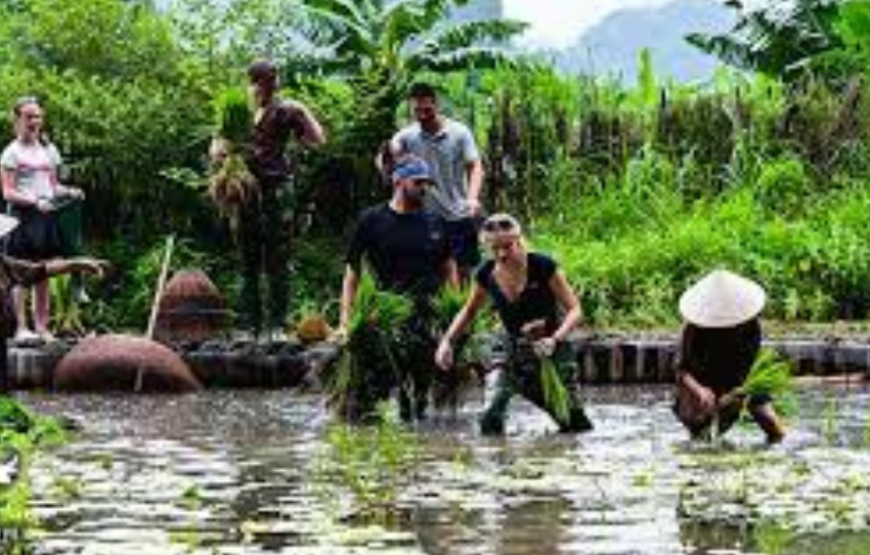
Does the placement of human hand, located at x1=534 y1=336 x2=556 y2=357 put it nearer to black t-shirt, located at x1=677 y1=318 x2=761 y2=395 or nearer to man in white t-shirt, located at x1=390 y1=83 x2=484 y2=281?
black t-shirt, located at x1=677 y1=318 x2=761 y2=395

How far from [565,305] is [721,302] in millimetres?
1023

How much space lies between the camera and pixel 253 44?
26.2 meters

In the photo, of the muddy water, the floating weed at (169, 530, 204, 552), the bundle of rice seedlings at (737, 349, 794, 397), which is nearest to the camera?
the floating weed at (169, 530, 204, 552)

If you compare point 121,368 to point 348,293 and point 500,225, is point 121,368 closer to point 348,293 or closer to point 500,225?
point 348,293

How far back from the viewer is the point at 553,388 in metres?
12.9

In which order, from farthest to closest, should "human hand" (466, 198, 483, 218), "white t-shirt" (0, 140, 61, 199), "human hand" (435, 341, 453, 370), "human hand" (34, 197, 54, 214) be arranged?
"white t-shirt" (0, 140, 61, 199), "human hand" (34, 197, 54, 214), "human hand" (466, 198, 483, 218), "human hand" (435, 341, 453, 370)

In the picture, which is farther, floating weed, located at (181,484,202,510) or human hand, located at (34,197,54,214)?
human hand, located at (34,197,54,214)

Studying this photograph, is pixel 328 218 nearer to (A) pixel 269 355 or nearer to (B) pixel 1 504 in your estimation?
(A) pixel 269 355

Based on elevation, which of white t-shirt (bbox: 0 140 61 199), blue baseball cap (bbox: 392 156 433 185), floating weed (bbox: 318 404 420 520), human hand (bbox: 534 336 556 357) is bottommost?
floating weed (bbox: 318 404 420 520)

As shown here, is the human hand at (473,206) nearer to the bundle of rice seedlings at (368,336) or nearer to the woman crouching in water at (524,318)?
the bundle of rice seedlings at (368,336)

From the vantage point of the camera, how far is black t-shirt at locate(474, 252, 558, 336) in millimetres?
13062

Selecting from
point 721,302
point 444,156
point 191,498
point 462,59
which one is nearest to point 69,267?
point 444,156

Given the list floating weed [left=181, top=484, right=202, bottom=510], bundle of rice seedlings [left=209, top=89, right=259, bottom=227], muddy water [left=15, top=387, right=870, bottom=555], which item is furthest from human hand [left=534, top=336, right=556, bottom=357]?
bundle of rice seedlings [left=209, top=89, right=259, bottom=227]

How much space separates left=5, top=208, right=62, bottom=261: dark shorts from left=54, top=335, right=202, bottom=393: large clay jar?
1.45 metres
